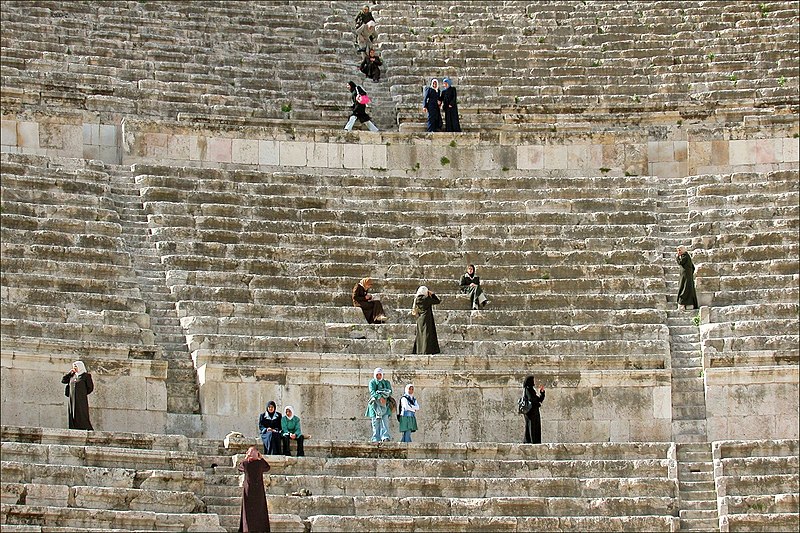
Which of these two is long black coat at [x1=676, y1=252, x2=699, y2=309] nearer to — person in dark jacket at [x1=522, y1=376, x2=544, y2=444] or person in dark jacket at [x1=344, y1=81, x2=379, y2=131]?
person in dark jacket at [x1=522, y1=376, x2=544, y2=444]

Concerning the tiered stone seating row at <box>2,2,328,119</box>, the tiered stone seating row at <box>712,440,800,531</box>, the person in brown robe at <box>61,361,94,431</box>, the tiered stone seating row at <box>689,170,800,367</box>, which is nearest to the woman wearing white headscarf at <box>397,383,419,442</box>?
the tiered stone seating row at <box>712,440,800,531</box>

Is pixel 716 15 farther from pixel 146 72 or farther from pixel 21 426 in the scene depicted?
pixel 21 426

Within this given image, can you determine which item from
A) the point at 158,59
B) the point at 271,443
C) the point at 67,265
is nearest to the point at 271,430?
Answer: the point at 271,443

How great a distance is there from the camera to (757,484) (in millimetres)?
20672

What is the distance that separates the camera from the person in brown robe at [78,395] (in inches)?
808

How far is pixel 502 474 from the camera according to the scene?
68.2ft

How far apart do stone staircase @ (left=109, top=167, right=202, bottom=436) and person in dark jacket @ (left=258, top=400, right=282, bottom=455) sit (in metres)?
1.43

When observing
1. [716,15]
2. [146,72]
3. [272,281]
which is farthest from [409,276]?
[716,15]

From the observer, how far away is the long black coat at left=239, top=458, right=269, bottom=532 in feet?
61.4

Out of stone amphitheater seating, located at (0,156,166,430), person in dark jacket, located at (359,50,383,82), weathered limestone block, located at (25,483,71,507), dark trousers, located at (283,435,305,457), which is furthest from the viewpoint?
person in dark jacket, located at (359,50,383,82)

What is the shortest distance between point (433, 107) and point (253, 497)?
1135 cm

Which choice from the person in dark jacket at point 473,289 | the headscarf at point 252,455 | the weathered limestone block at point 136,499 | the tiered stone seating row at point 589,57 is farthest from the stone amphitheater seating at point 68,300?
the tiered stone seating row at point 589,57

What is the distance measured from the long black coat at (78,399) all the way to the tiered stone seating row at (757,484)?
22.8ft

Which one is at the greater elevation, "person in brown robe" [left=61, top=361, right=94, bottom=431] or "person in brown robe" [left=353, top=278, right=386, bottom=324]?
"person in brown robe" [left=353, top=278, right=386, bottom=324]
